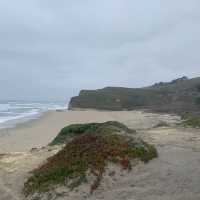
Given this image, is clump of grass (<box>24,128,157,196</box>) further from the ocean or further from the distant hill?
the distant hill

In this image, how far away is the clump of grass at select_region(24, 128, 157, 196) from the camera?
8.05 m

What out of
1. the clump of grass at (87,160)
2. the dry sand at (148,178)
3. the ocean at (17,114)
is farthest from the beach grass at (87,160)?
the ocean at (17,114)

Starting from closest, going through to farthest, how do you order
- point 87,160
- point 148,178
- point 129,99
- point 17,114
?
point 148,178 < point 87,160 < point 17,114 < point 129,99

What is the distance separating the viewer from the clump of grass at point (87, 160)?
317 inches

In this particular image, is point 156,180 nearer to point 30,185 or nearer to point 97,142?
point 97,142

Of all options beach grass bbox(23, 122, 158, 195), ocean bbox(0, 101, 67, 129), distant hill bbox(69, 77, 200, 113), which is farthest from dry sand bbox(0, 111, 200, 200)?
distant hill bbox(69, 77, 200, 113)

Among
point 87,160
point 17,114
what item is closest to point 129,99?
point 17,114

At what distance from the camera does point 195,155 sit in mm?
9055

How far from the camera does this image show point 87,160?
8367 millimetres

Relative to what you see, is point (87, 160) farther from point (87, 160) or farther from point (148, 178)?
point (148, 178)

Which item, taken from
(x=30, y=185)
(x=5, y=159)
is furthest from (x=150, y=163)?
(x=5, y=159)

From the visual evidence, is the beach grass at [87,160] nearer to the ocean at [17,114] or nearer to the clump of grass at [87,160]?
the clump of grass at [87,160]

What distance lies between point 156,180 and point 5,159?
4.63 metres

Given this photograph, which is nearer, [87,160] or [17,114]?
[87,160]
